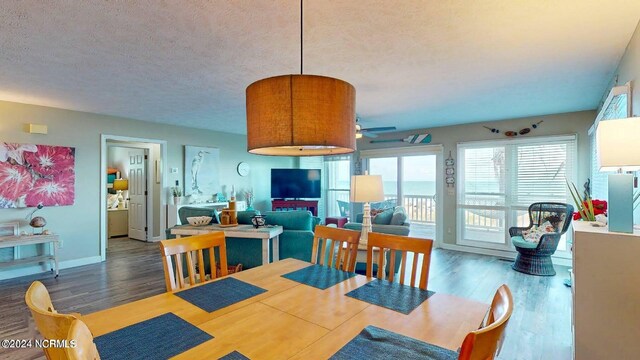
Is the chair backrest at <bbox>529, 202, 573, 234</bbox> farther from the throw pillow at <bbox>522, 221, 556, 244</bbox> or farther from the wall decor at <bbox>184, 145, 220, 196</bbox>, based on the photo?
the wall decor at <bbox>184, 145, 220, 196</bbox>

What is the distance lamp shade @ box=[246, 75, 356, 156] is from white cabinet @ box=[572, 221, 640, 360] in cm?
171

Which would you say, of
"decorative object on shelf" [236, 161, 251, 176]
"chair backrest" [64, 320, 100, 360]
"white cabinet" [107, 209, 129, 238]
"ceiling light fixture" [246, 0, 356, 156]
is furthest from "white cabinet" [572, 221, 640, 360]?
"white cabinet" [107, 209, 129, 238]

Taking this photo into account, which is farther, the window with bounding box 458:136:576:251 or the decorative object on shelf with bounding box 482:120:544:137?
the decorative object on shelf with bounding box 482:120:544:137

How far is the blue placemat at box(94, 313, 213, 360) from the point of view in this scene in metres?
0.99

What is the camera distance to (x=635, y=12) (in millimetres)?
1966

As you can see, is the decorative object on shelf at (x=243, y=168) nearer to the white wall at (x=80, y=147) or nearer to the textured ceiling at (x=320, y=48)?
the white wall at (x=80, y=147)

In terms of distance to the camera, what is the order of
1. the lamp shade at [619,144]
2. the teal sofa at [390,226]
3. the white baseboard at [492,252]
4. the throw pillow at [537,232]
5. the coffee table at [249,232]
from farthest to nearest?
the white baseboard at [492,252], the throw pillow at [537,232], the teal sofa at [390,226], the coffee table at [249,232], the lamp shade at [619,144]

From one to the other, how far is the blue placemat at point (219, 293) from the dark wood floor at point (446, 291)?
185 centimetres

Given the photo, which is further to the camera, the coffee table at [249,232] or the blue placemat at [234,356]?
the coffee table at [249,232]

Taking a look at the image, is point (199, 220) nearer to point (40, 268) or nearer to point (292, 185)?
point (40, 268)

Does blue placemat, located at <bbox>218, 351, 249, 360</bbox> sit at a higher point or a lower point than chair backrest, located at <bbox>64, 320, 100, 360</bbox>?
lower

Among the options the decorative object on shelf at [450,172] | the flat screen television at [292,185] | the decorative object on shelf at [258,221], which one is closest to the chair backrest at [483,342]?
the decorative object on shelf at [258,221]

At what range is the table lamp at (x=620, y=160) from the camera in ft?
5.13

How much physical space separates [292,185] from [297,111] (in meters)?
6.27
